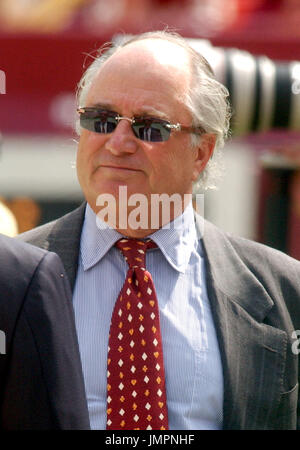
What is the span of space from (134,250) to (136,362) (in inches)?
12.7

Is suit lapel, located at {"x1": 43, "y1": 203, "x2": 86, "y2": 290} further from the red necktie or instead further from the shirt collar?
the red necktie

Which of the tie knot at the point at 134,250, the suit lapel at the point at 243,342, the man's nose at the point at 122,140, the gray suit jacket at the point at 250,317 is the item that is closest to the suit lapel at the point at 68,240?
the gray suit jacket at the point at 250,317

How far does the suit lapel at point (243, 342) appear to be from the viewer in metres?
2.30

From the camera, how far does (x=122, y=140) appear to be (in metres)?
2.41

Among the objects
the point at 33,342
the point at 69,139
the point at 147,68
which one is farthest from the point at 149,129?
the point at 69,139

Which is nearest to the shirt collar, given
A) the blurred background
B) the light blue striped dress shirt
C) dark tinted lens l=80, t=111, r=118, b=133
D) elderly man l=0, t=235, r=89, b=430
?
the light blue striped dress shirt

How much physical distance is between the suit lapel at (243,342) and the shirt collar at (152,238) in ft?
0.24

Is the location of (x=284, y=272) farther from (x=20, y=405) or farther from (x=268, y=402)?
(x=20, y=405)

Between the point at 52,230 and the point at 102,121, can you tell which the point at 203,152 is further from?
the point at 52,230

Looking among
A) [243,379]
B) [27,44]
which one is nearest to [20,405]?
[243,379]

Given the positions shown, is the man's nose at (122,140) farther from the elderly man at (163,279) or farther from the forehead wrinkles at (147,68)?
the forehead wrinkles at (147,68)
